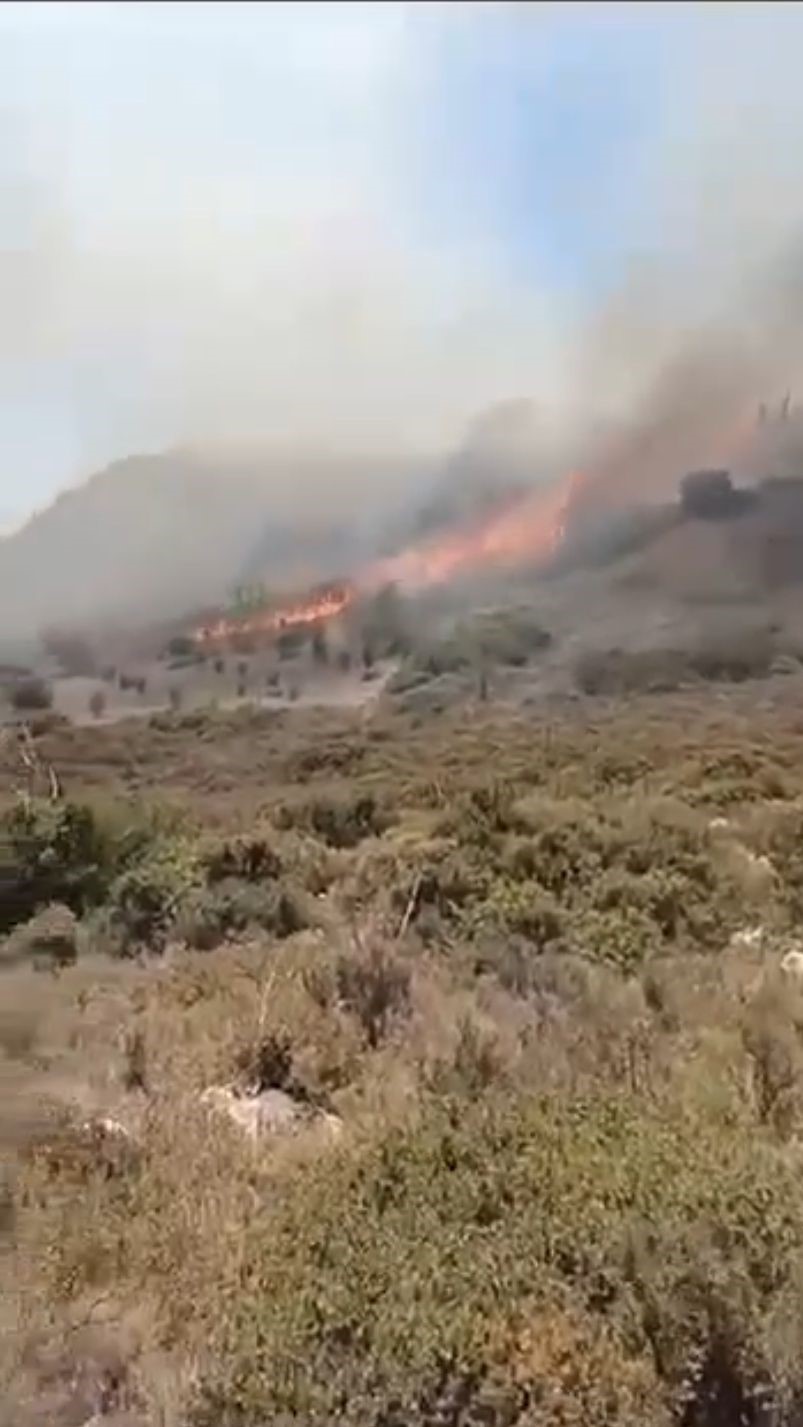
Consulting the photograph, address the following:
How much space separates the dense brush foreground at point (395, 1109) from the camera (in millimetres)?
4645

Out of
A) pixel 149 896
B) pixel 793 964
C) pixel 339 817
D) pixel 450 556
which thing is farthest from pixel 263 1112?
pixel 339 817

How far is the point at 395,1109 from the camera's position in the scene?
7379 millimetres

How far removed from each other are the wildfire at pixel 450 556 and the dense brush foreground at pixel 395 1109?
1786mm

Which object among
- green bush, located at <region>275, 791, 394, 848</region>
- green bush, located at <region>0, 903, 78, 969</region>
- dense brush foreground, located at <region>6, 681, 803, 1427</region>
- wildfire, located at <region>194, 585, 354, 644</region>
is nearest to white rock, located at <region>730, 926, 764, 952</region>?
dense brush foreground, located at <region>6, 681, 803, 1427</region>

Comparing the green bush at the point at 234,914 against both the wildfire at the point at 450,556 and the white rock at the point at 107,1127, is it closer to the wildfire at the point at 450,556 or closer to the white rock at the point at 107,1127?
the wildfire at the point at 450,556

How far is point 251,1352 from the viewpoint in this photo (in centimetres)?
457

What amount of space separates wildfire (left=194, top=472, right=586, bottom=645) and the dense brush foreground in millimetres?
1786

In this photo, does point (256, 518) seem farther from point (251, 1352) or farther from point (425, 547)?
point (251, 1352)

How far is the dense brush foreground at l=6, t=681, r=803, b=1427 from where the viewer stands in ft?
15.2

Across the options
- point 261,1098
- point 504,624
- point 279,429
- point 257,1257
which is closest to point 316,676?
point 504,624

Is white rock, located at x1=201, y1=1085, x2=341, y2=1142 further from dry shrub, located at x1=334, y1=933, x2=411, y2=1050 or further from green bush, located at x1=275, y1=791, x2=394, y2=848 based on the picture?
green bush, located at x1=275, y1=791, x2=394, y2=848

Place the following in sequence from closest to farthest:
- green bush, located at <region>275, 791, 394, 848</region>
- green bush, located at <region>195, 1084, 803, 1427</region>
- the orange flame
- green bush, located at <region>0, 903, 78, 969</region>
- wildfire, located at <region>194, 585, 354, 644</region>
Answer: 1. green bush, located at <region>195, 1084, 803, 1427</region>
2. green bush, located at <region>0, 903, 78, 969</region>
3. wildfire, located at <region>194, 585, 354, 644</region>
4. the orange flame
5. green bush, located at <region>275, 791, 394, 848</region>

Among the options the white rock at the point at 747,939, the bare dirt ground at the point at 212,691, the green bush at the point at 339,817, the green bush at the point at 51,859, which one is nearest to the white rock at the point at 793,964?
the white rock at the point at 747,939

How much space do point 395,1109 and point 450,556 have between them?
802 centimetres
